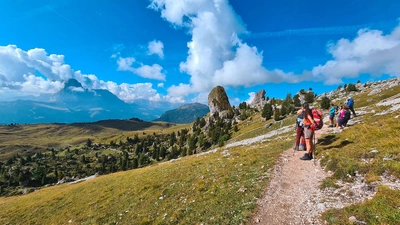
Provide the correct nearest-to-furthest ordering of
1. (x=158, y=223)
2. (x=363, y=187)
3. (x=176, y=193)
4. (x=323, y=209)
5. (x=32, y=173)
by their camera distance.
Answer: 1. (x=323, y=209)
2. (x=363, y=187)
3. (x=158, y=223)
4. (x=176, y=193)
5. (x=32, y=173)

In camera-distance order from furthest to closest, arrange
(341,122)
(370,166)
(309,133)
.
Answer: (341,122), (309,133), (370,166)

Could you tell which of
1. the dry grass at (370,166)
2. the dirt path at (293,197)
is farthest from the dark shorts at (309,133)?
the dirt path at (293,197)

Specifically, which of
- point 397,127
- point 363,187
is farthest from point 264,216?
point 397,127

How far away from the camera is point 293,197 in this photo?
11797 millimetres

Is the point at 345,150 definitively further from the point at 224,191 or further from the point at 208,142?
the point at 208,142

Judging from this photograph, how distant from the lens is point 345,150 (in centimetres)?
1748

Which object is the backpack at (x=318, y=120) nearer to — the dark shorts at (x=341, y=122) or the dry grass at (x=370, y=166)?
the dry grass at (x=370, y=166)

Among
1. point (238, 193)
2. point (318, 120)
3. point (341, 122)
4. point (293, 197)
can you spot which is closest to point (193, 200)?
point (238, 193)

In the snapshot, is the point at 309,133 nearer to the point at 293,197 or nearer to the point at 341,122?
the point at 293,197

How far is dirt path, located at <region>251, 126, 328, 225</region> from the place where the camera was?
988 cm

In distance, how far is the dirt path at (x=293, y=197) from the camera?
32.4 feet

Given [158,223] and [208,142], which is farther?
[208,142]

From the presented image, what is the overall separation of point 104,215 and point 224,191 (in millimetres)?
11348

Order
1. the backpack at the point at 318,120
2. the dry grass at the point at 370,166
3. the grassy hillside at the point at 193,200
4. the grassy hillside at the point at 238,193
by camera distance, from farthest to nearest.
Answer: the backpack at the point at 318,120
the grassy hillside at the point at 193,200
the grassy hillside at the point at 238,193
the dry grass at the point at 370,166
